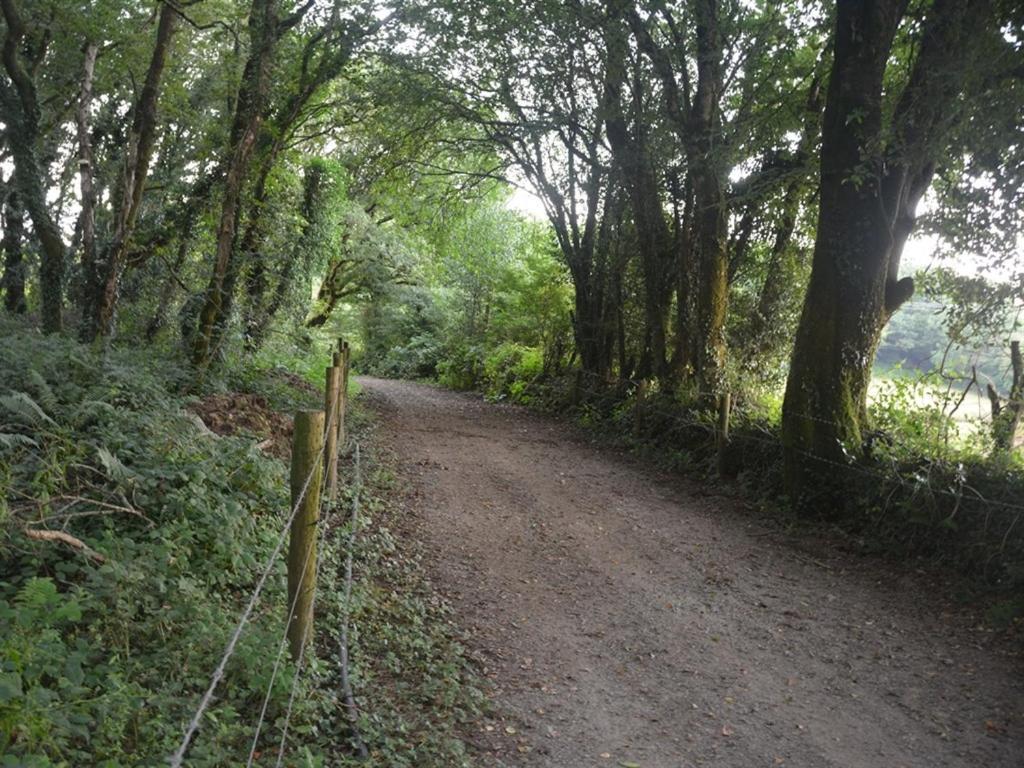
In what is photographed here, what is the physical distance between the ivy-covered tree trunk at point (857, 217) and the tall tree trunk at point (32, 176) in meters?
12.7

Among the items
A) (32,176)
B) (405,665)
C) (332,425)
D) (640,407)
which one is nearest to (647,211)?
(640,407)

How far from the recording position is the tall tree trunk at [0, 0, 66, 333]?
528 inches

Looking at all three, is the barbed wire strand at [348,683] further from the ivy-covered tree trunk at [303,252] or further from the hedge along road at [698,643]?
the ivy-covered tree trunk at [303,252]

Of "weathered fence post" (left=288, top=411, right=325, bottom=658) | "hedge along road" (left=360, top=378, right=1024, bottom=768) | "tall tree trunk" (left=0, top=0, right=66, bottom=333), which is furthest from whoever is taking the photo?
"tall tree trunk" (left=0, top=0, right=66, bottom=333)

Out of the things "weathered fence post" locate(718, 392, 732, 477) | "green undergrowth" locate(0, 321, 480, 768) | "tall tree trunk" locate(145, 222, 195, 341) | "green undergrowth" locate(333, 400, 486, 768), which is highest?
"tall tree trunk" locate(145, 222, 195, 341)

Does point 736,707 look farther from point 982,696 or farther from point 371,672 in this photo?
point 371,672

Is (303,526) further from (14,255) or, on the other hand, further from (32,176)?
(14,255)

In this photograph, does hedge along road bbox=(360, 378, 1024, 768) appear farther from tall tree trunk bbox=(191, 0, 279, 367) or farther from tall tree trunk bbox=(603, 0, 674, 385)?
tall tree trunk bbox=(603, 0, 674, 385)

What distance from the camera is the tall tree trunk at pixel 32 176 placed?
1341cm

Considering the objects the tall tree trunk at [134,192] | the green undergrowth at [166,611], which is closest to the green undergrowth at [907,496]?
the green undergrowth at [166,611]

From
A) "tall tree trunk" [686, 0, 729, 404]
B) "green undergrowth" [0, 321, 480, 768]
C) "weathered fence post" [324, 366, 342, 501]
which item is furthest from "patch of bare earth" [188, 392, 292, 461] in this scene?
"tall tree trunk" [686, 0, 729, 404]

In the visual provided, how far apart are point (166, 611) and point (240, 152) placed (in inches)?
369

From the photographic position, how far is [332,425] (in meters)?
6.92

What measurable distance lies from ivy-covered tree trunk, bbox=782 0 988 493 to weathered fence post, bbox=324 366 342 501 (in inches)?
221
